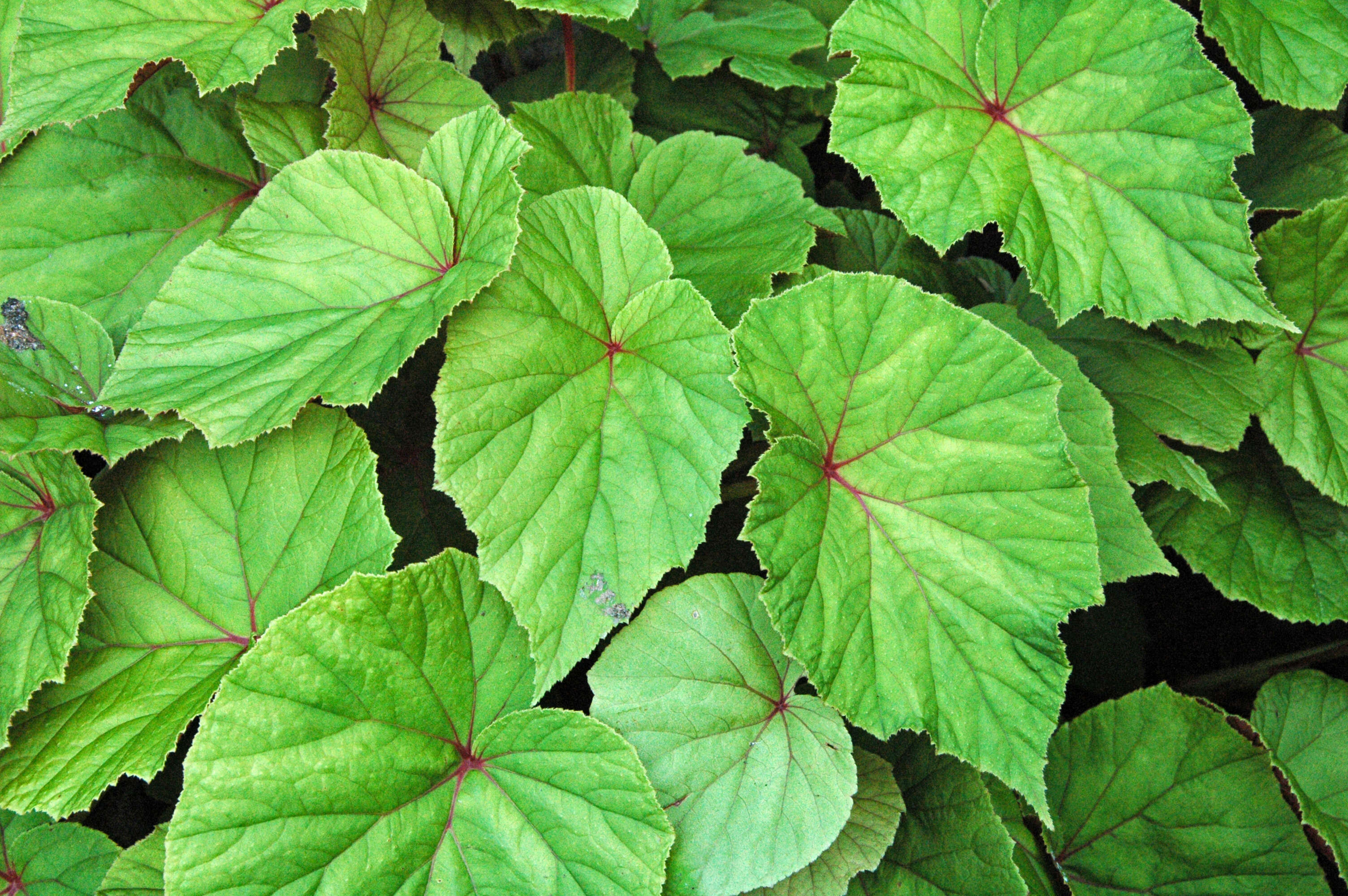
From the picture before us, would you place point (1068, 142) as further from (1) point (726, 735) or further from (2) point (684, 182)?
(1) point (726, 735)

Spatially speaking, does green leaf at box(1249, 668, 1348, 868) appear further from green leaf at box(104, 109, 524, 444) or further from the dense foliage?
green leaf at box(104, 109, 524, 444)

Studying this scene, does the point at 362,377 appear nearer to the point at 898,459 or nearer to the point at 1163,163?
the point at 898,459

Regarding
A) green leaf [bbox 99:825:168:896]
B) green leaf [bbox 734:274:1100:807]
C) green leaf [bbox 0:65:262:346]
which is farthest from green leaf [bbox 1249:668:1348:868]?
green leaf [bbox 0:65:262:346]

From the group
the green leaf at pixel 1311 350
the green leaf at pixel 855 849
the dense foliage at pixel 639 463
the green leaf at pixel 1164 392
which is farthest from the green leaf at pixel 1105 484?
the green leaf at pixel 855 849

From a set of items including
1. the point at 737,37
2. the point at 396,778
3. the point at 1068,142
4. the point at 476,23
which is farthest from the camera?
the point at 737,37

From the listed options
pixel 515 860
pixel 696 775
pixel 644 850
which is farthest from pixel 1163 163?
pixel 515 860

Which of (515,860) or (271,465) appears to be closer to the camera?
(515,860)

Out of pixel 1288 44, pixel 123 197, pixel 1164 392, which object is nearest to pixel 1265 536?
pixel 1164 392
